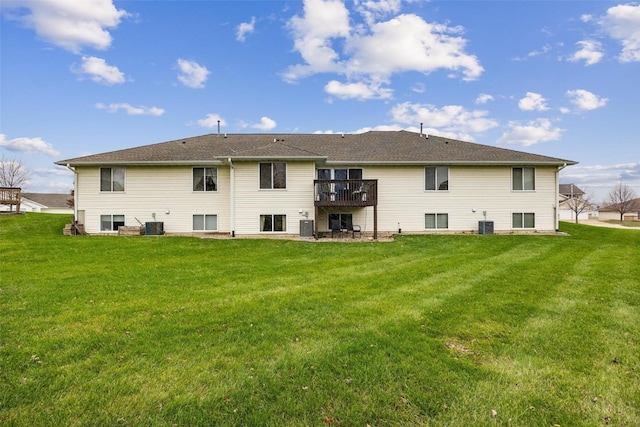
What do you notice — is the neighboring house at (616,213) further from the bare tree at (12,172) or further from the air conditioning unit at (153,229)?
the bare tree at (12,172)

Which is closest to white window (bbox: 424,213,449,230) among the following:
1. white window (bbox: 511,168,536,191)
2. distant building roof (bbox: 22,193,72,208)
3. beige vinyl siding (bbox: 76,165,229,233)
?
white window (bbox: 511,168,536,191)

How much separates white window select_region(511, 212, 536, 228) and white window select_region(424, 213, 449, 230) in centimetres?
370

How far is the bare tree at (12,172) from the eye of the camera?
144 ft

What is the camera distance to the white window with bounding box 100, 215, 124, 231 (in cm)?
1686

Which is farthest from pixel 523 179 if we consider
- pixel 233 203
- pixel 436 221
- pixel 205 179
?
pixel 205 179

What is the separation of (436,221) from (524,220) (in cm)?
482

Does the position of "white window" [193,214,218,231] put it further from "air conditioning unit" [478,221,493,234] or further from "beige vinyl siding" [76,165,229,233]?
"air conditioning unit" [478,221,493,234]

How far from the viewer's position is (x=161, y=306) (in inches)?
211

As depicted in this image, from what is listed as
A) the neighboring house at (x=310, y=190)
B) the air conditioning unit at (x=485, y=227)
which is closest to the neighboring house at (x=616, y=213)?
the neighboring house at (x=310, y=190)

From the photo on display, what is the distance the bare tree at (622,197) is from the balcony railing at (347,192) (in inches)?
1918

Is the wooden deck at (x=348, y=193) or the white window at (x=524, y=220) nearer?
the wooden deck at (x=348, y=193)

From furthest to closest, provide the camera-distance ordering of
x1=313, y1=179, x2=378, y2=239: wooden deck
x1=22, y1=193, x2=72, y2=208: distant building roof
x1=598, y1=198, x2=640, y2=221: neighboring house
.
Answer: x1=598, y1=198, x2=640, y2=221: neighboring house → x1=22, y1=193, x2=72, y2=208: distant building roof → x1=313, y1=179, x2=378, y2=239: wooden deck

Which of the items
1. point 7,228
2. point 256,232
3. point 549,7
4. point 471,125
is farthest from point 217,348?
point 471,125

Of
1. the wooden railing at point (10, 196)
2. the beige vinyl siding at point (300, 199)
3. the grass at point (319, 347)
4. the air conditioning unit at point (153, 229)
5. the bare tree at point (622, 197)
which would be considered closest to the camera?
the grass at point (319, 347)
